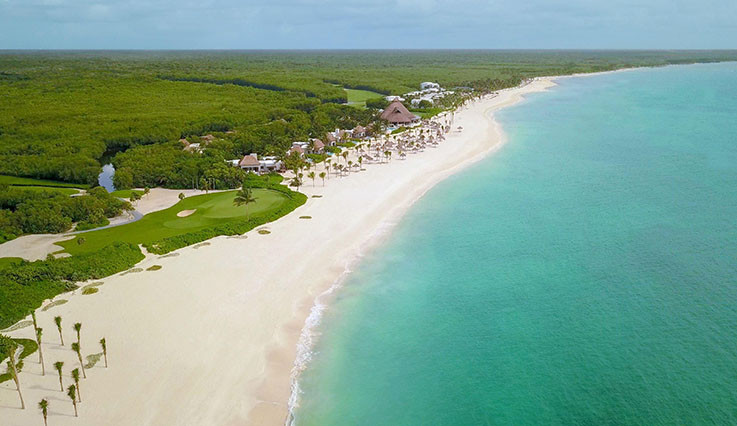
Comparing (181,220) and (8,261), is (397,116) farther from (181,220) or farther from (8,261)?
(8,261)

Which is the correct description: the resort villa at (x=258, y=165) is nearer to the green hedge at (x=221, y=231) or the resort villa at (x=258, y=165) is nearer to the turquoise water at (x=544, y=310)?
the green hedge at (x=221, y=231)

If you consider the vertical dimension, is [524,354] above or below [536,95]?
below

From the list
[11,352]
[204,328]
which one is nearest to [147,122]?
[204,328]

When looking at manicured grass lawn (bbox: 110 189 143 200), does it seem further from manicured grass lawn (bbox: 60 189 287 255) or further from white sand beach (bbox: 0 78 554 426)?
white sand beach (bbox: 0 78 554 426)

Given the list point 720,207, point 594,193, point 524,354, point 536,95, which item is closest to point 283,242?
point 524,354

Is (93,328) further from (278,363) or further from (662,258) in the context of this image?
(662,258)

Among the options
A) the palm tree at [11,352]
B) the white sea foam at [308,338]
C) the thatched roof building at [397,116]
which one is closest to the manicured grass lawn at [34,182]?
the palm tree at [11,352]
